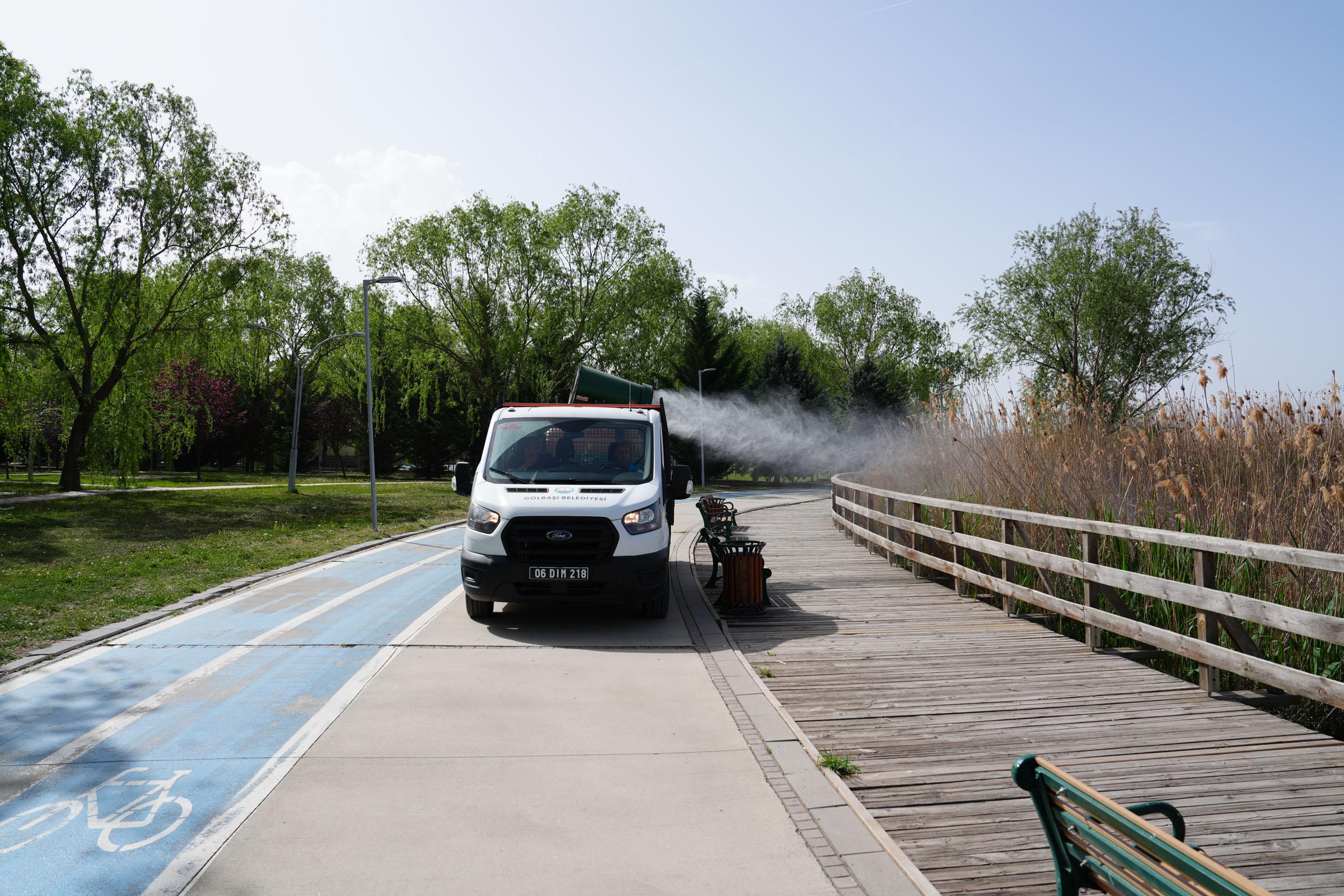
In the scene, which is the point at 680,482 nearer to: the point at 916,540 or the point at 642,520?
the point at 642,520

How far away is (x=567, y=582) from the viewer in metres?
8.83

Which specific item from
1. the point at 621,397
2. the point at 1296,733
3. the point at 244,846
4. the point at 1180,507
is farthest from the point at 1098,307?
the point at 244,846

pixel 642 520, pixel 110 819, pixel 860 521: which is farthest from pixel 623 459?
pixel 860 521

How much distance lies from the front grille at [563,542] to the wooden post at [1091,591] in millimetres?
4104

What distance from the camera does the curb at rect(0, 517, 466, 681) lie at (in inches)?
297

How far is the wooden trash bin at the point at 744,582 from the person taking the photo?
1000 cm

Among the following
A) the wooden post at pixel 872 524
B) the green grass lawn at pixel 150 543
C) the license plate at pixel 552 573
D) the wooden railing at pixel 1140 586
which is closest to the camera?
the wooden railing at pixel 1140 586

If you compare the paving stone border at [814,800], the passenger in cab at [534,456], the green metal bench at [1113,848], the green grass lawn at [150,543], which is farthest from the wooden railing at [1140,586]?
the green grass lawn at [150,543]

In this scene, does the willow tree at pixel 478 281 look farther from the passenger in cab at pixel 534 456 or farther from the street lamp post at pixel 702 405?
the passenger in cab at pixel 534 456

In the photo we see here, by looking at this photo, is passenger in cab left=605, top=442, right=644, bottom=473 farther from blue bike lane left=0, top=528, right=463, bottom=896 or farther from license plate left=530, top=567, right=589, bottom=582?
blue bike lane left=0, top=528, right=463, bottom=896

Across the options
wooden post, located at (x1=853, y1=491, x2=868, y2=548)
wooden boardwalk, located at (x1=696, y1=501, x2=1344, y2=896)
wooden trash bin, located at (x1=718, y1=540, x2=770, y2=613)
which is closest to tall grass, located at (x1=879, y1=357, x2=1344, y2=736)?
wooden boardwalk, located at (x1=696, y1=501, x2=1344, y2=896)

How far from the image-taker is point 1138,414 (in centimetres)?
1105

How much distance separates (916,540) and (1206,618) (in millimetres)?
6635

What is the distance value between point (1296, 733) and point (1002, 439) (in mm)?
7168
